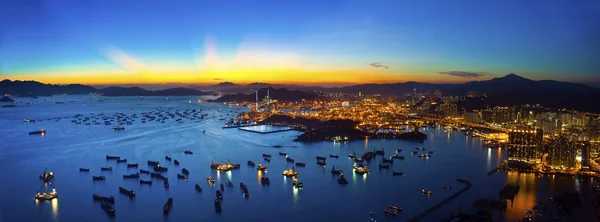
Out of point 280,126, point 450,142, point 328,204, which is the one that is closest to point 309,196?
point 328,204

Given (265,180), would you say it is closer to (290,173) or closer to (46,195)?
(290,173)

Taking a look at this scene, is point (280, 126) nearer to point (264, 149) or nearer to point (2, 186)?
point (264, 149)

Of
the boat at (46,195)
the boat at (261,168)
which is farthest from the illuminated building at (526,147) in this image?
the boat at (46,195)

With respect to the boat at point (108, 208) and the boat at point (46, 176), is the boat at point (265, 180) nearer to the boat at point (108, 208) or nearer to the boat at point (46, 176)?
the boat at point (108, 208)

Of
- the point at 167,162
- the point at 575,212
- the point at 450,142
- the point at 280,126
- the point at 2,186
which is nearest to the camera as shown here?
the point at 575,212

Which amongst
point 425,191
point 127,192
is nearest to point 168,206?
point 127,192

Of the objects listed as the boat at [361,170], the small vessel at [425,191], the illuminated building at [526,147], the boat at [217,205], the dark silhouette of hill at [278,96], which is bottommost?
the boat at [217,205]
